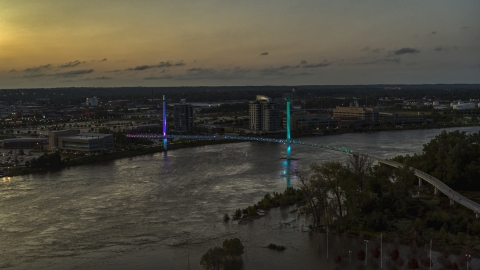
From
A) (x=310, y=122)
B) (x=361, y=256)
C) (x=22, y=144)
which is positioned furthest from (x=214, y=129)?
(x=361, y=256)

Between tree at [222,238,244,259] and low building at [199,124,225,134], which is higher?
low building at [199,124,225,134]

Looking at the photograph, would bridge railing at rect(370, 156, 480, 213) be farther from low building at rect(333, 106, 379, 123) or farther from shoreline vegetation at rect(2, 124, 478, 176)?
low building at rect(333, 106, 379, 123)

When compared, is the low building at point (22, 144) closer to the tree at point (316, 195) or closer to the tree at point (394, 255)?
the tree at point (316, 195)

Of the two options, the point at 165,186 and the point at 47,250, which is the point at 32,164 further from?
the point at 47,250

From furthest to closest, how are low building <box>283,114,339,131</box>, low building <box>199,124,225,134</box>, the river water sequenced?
low building <box>283,114,339,131</box> < low building <box>199,124,225,134</box> < the river water

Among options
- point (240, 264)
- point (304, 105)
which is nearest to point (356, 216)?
point (240, 264)

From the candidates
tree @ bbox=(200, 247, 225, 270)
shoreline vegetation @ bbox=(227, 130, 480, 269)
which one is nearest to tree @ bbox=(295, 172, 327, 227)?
shoreline vegetation @ bbox=(227, 130, 480, 269)
